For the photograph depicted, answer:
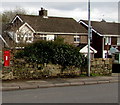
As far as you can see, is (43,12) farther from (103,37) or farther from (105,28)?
(105,28)

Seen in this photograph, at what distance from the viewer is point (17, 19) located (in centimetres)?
3684

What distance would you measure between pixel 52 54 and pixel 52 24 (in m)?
21.9

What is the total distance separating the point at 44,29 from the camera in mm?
35406

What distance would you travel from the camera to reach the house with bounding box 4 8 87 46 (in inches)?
1286

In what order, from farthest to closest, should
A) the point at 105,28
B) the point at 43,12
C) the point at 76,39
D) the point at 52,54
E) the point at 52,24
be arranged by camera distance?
1. the point at 105,28
2. the point at 43,12
3. the point at 76,39
4. the point at 52,24
5. the point at 52,54

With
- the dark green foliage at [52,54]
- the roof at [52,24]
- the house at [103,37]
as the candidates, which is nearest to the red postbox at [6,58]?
the dark green foliage at [52,54]

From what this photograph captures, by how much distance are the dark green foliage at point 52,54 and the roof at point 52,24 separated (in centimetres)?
1767

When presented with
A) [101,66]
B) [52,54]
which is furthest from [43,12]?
[52,54]

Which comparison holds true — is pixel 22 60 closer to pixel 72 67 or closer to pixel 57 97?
pixel 72 67

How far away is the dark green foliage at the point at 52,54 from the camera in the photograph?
1594 centimetres

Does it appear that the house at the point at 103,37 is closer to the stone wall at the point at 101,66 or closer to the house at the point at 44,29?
the house at the point at 44,29

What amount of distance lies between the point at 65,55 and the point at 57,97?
7009mm

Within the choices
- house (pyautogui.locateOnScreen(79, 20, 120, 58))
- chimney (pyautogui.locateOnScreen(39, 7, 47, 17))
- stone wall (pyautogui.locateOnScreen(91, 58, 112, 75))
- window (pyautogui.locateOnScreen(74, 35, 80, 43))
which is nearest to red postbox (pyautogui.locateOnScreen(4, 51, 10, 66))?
stone wall (pyautogui.locateOnScreen(91, 58, 112, 75))

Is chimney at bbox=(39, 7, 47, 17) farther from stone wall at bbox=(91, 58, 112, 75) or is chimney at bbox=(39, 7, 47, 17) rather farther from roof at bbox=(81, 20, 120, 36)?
stone wall at bbox=(91, 58, 112, 75)
